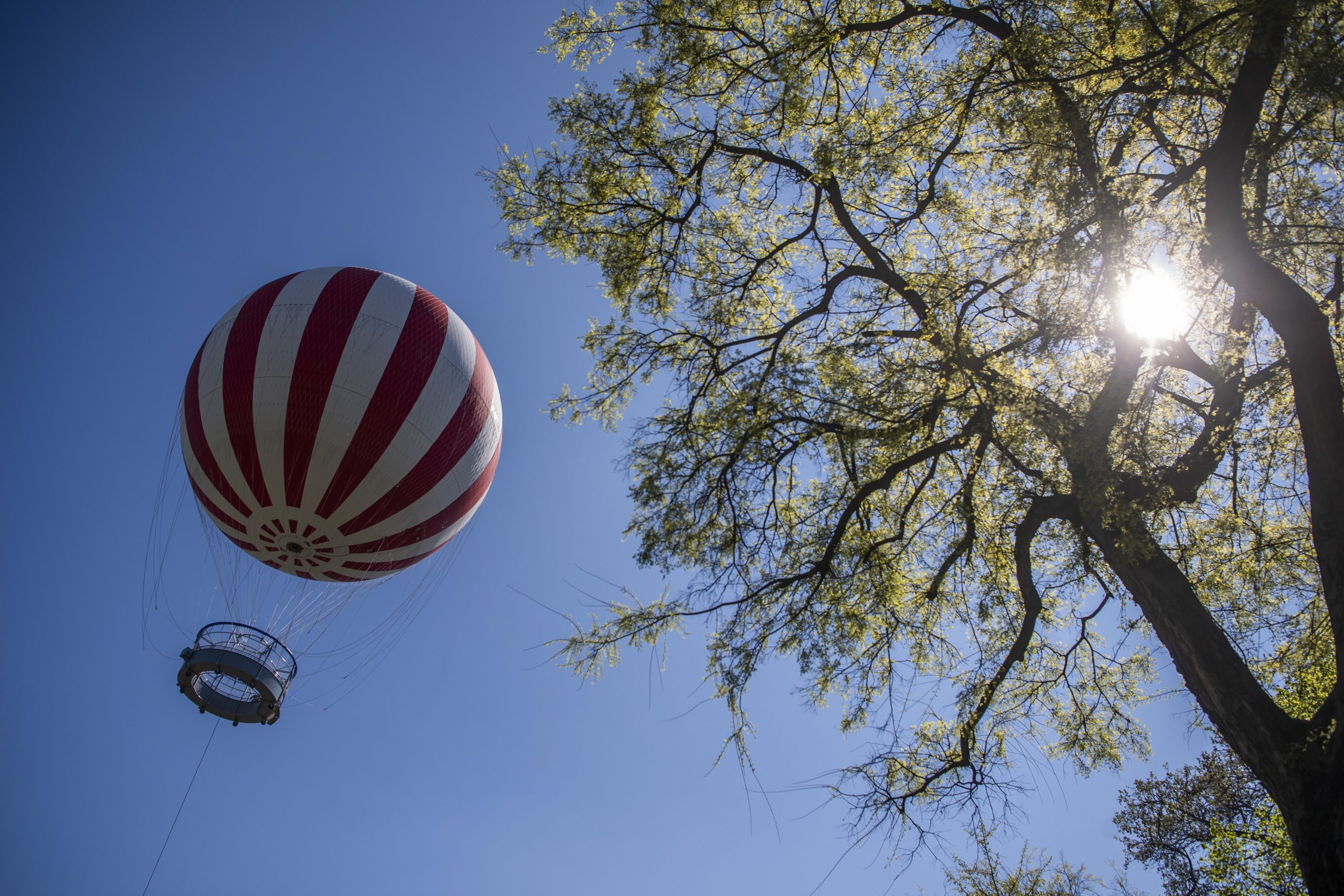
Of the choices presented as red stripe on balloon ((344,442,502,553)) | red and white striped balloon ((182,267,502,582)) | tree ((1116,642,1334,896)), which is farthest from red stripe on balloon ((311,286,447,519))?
tree ((1116,642,1334,896))

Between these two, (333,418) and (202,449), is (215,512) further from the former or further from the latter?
(333,418)

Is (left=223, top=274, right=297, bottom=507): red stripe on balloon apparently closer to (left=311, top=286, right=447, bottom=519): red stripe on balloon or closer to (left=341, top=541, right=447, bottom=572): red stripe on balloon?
(left=311, top=286, right=447, bottom=519): red stripe on balloon

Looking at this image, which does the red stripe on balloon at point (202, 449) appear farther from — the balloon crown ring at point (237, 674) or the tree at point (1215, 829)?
the tree at point (1215, 829)

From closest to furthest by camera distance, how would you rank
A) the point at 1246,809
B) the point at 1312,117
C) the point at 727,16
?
the point at 1312,117 → the point at 727,16 → the point at 1246,809

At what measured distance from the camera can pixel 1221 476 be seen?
5.95 m

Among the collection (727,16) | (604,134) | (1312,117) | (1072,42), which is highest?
(727,16)

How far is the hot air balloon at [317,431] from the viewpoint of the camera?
858 cm

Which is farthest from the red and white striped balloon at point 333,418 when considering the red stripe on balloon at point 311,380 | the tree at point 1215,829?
the tree at point 1215,829

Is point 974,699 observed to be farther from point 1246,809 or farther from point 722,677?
point 1246,809

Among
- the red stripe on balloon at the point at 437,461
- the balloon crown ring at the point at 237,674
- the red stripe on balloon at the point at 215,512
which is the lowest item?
the balloon crown ring at the point at 237,674

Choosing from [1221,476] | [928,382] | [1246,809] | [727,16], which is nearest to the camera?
[928,382]

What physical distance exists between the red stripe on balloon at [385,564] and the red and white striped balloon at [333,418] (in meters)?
0.31

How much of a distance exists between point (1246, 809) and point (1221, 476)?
781cm

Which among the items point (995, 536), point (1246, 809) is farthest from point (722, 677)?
point (1246, 809)
